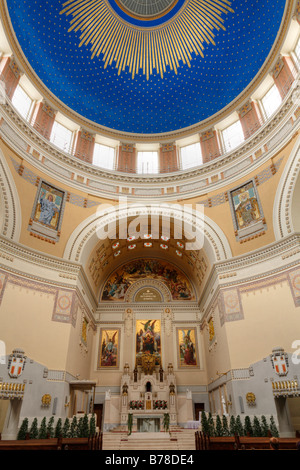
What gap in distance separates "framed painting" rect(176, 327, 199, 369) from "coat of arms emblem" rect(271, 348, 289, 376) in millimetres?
9725

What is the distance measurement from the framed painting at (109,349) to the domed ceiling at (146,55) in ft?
50.3

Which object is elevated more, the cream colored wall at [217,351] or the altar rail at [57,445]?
the cream colored wall at [217,351]

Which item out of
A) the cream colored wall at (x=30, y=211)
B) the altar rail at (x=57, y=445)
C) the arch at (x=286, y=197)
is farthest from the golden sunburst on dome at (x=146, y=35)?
the altar rail at (x=57, y=445)

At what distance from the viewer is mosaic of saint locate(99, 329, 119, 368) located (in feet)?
67.7

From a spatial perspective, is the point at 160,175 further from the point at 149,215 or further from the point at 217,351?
the point at 217,351

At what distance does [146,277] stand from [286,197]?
519 inches

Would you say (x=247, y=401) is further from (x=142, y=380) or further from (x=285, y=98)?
(x=285, y=98)

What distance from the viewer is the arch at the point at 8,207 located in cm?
1374

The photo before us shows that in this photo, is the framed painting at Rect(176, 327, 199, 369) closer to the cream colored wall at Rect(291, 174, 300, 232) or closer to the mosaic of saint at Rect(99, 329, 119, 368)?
the mosaic of saint at Rect(99, 329, 119, 368)

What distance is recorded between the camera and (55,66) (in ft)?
65.7

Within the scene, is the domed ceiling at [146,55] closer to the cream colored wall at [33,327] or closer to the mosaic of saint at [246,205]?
the mosaic of saint at [246,205]

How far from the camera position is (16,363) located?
1149 cm

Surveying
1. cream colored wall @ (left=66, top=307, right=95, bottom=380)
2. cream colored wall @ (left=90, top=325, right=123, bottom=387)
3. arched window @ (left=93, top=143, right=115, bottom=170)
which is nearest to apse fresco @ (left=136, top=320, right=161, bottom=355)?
cream colored wall @ (left=90, top=325, right=123, bottom=387)
